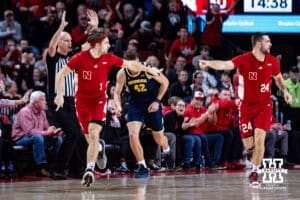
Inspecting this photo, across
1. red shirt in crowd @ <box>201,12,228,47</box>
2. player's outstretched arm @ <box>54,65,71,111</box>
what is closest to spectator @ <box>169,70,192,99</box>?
red shirt in crowd @ <box>201,12,228,47</box>

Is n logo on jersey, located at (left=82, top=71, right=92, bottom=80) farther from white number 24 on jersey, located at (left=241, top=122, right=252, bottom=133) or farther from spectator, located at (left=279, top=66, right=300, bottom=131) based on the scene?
spectator, located at (left=279, top=66, right=300, bottom=131)

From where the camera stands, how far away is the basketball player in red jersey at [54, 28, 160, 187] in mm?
12133

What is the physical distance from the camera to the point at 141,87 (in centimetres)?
1431

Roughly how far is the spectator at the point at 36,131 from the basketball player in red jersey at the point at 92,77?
209 centimetres

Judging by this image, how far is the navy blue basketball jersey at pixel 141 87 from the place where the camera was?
46.6 ft

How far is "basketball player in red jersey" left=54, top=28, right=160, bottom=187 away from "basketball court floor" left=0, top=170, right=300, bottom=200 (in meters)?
0.75

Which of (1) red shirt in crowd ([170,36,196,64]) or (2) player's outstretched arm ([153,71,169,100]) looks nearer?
(2) player's outstretched arm ([153,71,169,100])

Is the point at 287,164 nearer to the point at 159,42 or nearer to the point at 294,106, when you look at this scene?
the point at 294,106

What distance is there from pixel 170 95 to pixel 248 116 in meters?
5.29

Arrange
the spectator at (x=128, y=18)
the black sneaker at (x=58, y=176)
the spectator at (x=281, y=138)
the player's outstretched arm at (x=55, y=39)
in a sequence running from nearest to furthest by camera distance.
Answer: the player's outstretched arm at (x=55, y=39), the black sneaker at (x=58, y=176), the spectator at (x=281, y=138), the spectator at (x=128, y=18)

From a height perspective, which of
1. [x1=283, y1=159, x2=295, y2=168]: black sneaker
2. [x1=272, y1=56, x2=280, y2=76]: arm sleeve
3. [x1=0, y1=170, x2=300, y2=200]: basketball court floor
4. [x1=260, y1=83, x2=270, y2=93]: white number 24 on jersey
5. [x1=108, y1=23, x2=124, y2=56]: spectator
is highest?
[x1=108, y1=23, x2=124, y2=56]: spectator

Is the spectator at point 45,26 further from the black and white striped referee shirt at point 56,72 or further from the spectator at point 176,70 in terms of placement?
the black and white striped referee shirt at point 56,72

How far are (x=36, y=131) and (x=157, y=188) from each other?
11.4ft

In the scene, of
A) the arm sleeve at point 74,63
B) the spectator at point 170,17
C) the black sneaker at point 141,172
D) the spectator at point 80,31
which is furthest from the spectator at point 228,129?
the arm sleeve at point 74,63
